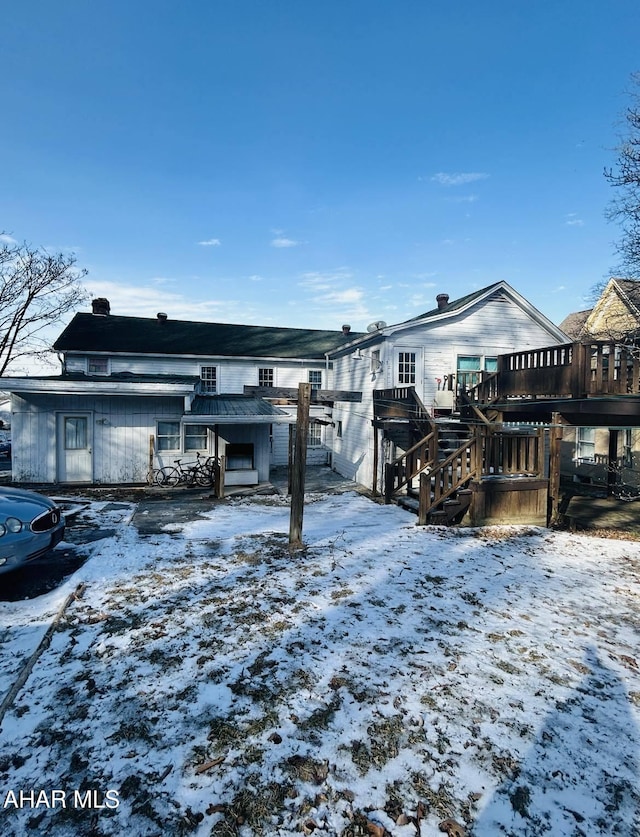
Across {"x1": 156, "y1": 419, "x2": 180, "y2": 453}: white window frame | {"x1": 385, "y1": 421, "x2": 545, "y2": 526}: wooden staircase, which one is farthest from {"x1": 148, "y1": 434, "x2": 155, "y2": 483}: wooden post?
{"x1": 385, "y1": 421, "x2": 545, "y2": 526}: wooden staircase

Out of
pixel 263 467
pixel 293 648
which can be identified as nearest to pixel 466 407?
pixel 263 467

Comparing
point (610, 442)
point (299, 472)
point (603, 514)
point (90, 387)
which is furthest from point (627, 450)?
point (90, 387)

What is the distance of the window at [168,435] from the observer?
13.8 metres

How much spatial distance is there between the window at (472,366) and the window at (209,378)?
10740mm

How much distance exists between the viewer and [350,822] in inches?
97.3

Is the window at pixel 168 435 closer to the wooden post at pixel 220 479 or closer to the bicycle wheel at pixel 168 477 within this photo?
the bicycle wheel at pixel 168 477

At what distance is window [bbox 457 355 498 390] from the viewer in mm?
14328

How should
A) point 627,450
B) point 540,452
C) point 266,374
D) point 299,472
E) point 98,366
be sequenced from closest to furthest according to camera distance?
point 299,472 → point 540,452 → point 627,450 → point 98,366 → point 266,374

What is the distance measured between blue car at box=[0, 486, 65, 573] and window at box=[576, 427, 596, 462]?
1722 centimetres

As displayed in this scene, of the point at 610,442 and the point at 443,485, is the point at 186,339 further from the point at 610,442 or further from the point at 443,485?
the point at 610,442

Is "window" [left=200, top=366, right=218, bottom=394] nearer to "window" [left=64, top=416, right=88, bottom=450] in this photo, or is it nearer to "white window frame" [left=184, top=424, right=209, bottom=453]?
"white window frame" [left=184, top=424, right=209, bottom=453]

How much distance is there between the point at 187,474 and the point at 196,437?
1.29 m

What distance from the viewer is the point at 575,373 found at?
359 inches

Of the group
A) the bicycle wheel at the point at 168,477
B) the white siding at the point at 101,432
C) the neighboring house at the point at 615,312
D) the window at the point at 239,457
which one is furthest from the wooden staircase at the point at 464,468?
the white siding at the point at 101,432
